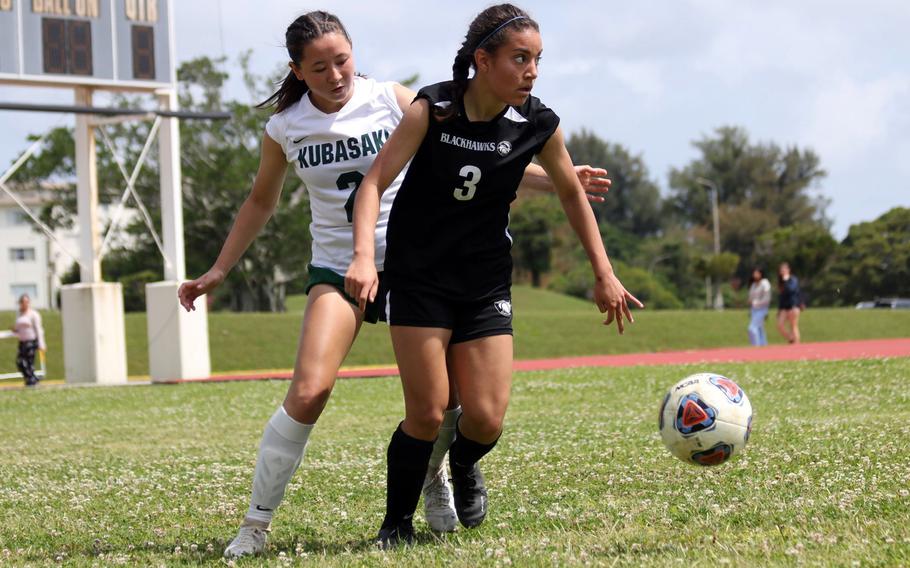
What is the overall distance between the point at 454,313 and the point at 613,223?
4254 inches

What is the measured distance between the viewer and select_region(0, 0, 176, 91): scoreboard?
68.5 feet

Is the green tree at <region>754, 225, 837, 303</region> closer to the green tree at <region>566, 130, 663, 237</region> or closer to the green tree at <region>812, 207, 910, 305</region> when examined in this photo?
the green tree at <region>812, 207, 910, 305</region>

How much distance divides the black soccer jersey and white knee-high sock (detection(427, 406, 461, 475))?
76cm

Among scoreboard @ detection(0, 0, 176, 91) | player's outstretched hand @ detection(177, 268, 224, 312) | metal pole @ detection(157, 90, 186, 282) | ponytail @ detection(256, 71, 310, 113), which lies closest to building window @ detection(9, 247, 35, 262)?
metal pole @ detection(157, 90, 186, 282)

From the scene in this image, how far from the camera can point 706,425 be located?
4.61 meters

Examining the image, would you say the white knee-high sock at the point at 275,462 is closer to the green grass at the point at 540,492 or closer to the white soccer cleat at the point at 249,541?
the white soccer cleat at the point at 249,541

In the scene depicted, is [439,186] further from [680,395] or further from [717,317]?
[717,317]

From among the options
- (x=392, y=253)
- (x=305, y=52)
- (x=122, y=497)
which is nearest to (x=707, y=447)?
(x=392, y=253)

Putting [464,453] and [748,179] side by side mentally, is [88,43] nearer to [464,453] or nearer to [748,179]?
[464,453]

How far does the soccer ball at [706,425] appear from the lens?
4613 mm

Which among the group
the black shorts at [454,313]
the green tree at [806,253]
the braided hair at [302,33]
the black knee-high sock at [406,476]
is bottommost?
the black knee-high sock at [406,476]

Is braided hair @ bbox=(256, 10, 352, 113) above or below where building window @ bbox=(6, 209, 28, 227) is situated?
below

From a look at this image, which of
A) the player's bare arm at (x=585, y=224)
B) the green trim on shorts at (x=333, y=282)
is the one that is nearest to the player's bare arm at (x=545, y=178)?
the player's bare arm at (x=585, y=224)

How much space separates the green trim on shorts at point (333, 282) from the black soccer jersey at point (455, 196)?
274 millimetres
